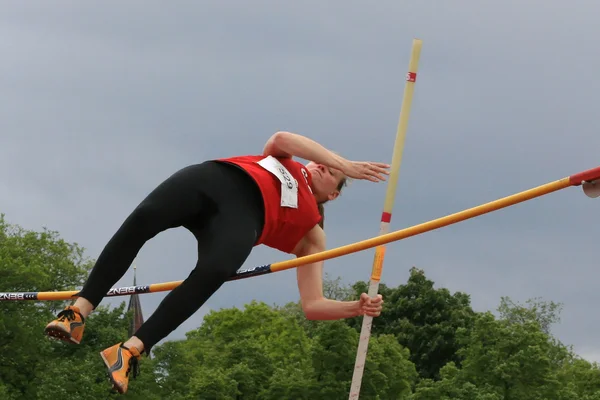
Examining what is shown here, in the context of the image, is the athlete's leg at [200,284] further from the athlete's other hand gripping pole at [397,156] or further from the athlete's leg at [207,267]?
the athlete's other hand gripping pole at [397,156]

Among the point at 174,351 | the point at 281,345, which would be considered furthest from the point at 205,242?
the point at 281,345

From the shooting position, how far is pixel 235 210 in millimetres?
6945

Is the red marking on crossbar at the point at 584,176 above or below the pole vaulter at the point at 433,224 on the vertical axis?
above

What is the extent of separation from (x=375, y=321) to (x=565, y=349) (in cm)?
666

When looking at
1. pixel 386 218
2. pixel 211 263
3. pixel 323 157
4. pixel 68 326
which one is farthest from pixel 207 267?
pixel 386 218

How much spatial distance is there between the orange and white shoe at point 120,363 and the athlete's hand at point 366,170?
1.61 m

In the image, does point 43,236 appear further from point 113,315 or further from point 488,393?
point 488,393

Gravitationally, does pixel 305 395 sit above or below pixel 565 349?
below

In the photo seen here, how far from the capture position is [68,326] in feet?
22.2

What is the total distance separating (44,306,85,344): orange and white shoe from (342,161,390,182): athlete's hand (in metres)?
1.73

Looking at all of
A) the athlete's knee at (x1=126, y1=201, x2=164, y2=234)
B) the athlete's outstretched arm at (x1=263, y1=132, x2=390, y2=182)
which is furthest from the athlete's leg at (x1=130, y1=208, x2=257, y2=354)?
the athlete's outstretched arm at (x1=263, y1=132, x2=390, y2=182)

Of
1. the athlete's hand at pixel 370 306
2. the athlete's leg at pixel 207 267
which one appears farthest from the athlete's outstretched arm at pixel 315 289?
the athlete's leg at pixel 207 267

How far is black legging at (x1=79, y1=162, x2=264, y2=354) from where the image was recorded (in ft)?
22.0

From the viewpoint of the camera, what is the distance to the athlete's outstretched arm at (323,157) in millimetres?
7121
